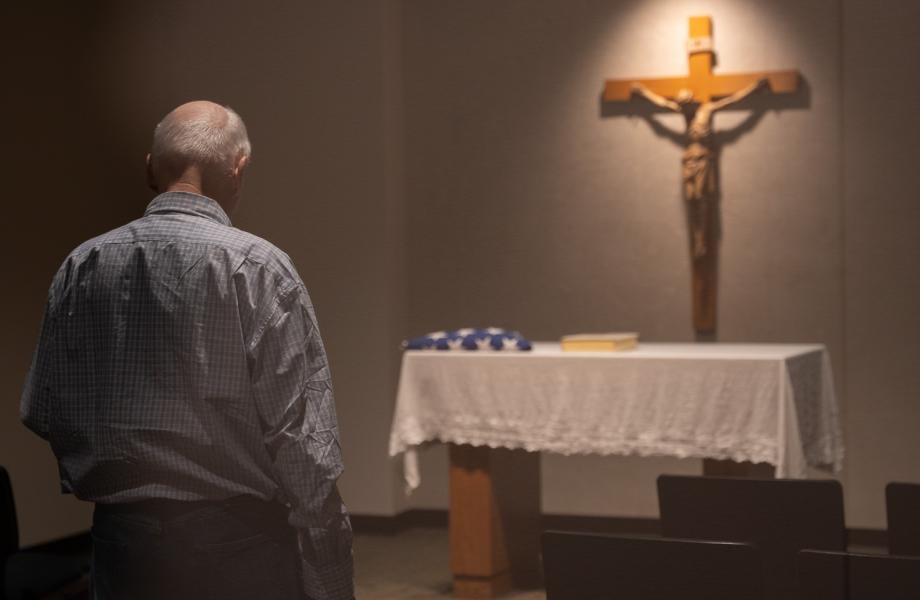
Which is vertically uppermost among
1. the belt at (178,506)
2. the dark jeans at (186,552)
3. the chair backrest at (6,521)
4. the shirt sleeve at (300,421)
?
the shirt sleeve at (300,421)

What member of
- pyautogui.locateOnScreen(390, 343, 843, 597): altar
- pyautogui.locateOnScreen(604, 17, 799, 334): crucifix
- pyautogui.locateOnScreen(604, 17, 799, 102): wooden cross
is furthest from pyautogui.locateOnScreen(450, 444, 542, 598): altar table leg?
pyautogui.locateOnScreen(604, 17, 799, 102): wooden cross

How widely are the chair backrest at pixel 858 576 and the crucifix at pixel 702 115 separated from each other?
12.4 feet

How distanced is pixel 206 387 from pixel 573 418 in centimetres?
277

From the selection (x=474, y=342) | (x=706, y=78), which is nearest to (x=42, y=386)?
(x=474, y=342)

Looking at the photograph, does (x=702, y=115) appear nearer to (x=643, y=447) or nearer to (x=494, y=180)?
(x=494, y=180)

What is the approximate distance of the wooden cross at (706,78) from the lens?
5.96m

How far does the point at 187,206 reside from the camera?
2.13 meters

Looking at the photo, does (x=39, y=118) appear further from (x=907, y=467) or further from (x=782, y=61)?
(x=907, y=467)

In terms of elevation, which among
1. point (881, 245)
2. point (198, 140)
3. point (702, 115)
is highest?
point (702, 115)

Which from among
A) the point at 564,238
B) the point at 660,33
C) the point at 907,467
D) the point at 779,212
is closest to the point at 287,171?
the point at 564,238

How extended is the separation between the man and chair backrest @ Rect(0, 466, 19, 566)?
1.74 meters

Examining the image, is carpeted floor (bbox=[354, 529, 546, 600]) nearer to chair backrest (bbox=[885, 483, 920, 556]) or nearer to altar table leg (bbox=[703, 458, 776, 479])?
altar table leg (bbox=[703, 458, 776, 479])

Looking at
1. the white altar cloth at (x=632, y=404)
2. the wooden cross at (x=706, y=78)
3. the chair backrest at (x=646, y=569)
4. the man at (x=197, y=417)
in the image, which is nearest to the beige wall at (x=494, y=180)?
the wooden cross at (x=706, y=78)

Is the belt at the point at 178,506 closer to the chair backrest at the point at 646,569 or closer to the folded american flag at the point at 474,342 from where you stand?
the chair backrest at the point at 646,569
